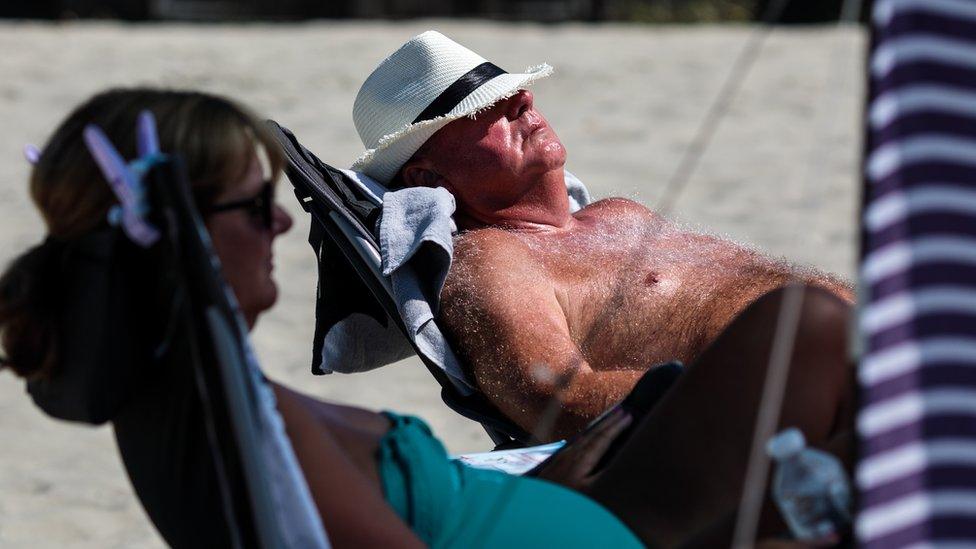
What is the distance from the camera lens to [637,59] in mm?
10406

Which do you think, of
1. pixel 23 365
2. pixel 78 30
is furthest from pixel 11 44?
pixel 23 365

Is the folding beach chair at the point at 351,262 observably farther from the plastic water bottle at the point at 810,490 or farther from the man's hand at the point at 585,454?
the plastic water bottle at the point at 810,490

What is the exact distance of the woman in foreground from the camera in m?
1.83

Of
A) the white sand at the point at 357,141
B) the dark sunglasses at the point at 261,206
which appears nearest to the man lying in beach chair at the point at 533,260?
the white sand at the point at 357,141

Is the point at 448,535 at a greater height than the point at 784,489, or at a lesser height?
lesser

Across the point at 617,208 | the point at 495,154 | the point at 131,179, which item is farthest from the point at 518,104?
the point at 131,179

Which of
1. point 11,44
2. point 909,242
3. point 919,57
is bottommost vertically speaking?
point 11,44

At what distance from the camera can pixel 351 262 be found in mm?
3092

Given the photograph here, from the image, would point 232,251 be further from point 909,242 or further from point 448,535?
point 909,242

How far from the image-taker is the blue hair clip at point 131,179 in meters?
1.76

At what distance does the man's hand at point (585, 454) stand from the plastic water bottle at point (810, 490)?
0.45 meters

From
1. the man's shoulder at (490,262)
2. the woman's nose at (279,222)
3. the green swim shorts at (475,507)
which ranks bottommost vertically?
the man's shoulder at (490,262)

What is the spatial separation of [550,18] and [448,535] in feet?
43.5

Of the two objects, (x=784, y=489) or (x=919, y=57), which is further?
(x=784, y=489)
